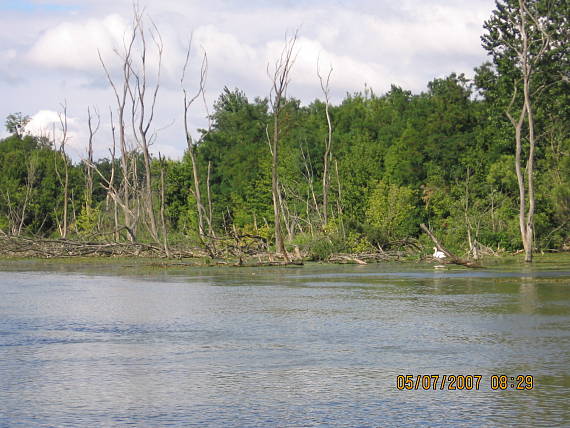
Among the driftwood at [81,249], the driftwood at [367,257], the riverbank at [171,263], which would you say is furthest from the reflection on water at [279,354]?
the driftwood at [81,249]

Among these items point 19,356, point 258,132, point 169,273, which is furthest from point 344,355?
point 258,132

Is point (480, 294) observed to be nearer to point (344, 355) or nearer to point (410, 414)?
point (344, 355)

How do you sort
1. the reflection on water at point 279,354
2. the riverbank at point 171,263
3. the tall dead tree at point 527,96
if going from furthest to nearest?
the tall dead tree at point 527,96 → the riverbank at point 171,263 → the reflection on water at point 279,354

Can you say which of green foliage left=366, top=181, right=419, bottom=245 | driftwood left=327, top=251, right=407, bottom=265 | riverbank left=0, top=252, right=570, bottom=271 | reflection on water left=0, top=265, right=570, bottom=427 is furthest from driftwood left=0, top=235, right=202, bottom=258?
reflection on water left=0, top=265, right=570, bottom=427

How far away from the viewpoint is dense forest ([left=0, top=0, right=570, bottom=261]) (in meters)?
47.6

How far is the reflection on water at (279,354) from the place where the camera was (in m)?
10.4
